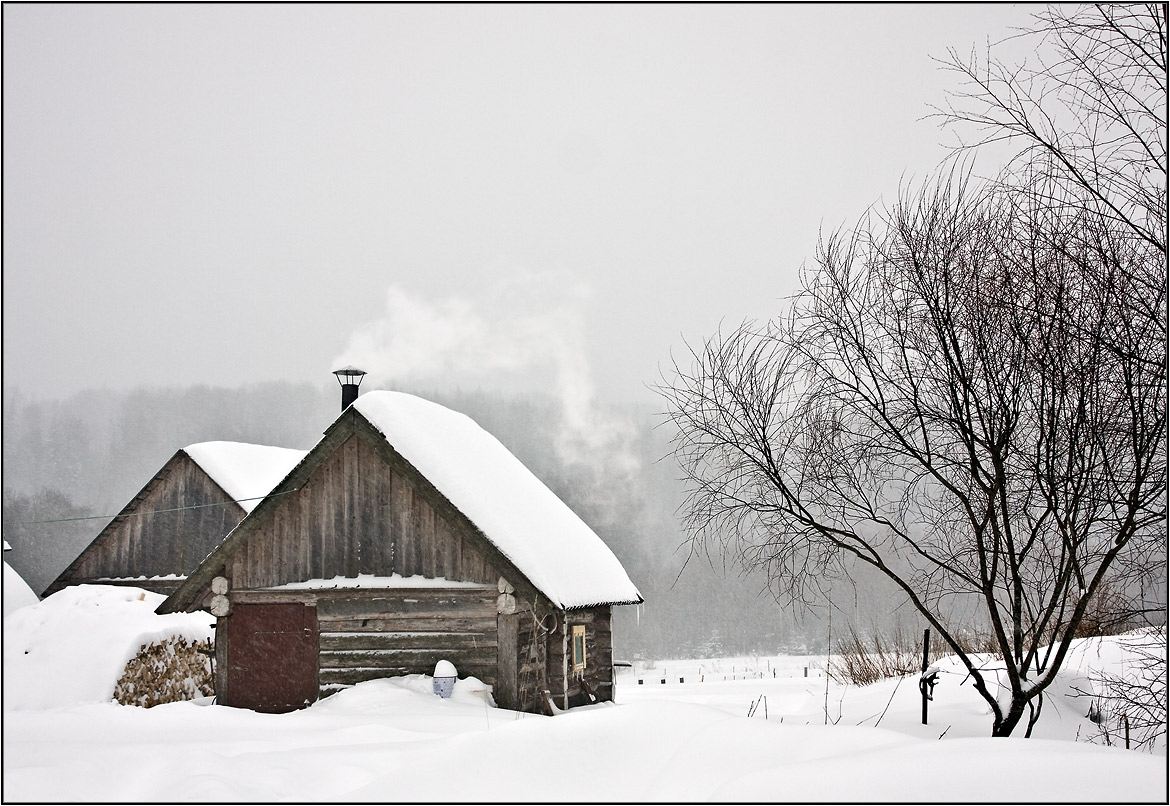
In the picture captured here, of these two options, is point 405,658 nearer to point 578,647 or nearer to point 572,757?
point 578,647

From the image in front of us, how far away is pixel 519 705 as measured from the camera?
13391 millimetres

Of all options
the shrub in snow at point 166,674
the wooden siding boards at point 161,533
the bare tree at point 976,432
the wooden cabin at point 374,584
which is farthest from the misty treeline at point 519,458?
the bare tree at point 976,432

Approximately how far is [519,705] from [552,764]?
26.5 ft

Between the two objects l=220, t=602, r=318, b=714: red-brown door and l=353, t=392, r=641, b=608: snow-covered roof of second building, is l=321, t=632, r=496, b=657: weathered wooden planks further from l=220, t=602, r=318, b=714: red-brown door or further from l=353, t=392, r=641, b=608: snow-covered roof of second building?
l=353, t=392, r=641, b=608: snow-covered roof of second building

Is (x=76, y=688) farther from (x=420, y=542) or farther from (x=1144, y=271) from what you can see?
(x=1144, y=271)

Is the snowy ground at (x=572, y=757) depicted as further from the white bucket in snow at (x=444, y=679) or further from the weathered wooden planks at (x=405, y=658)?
the weathered wooden planks at (x=405, y=658)

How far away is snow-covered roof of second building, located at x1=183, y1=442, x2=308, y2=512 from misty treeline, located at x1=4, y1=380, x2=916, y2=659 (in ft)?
93.0

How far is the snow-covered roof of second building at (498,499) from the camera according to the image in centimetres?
1356

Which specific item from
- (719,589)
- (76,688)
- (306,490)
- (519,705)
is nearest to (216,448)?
(76,688)

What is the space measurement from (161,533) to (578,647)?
15.8m

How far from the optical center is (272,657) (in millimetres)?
14211

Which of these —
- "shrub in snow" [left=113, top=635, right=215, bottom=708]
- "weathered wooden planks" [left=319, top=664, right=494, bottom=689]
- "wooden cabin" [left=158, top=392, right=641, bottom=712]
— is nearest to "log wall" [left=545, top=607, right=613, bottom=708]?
Result: "wooden cabin" [left=158, top=392, right=641, bottom=712]

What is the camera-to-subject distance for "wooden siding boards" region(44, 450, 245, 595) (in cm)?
2642

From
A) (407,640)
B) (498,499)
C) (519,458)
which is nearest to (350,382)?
(498,499)
